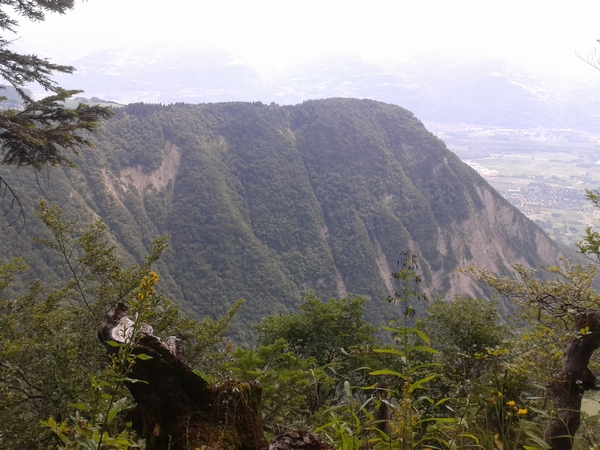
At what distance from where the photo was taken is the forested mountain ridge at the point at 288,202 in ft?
184

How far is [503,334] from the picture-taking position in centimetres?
1104

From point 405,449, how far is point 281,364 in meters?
6.89

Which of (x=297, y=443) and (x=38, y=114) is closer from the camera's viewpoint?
(x=297, y=443)

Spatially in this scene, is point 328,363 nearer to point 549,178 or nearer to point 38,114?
point 38,114

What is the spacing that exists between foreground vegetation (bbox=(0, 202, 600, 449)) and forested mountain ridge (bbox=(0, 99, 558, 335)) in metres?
38.3

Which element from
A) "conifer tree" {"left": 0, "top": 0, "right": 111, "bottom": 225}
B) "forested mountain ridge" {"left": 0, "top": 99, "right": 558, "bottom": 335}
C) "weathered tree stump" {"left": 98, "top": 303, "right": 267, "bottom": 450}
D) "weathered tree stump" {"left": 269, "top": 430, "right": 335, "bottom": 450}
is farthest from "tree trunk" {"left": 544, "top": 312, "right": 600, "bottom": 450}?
"forested mountain ridge" {"left": 0, "top": 99, "right": 558, "bottom": 335}

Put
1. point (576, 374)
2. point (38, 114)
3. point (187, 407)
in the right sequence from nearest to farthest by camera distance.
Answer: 1. point (187, 407)
2. point (576, 374)
3. point (38, 114)

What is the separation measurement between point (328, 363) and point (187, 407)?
2.62 m

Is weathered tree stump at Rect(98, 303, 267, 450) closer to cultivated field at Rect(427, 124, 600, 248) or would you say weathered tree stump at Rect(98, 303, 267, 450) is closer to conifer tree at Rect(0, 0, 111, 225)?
conifer tree at Rect(0, 0, 111, 225)

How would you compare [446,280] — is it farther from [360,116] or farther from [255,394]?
[255,394]

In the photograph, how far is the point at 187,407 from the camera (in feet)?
7.07

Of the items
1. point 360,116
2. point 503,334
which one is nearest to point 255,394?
point 503,334

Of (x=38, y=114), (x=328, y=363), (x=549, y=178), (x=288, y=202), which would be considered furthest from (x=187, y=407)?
(x=549, y=178)

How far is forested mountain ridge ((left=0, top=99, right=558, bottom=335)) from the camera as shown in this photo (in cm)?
5606
